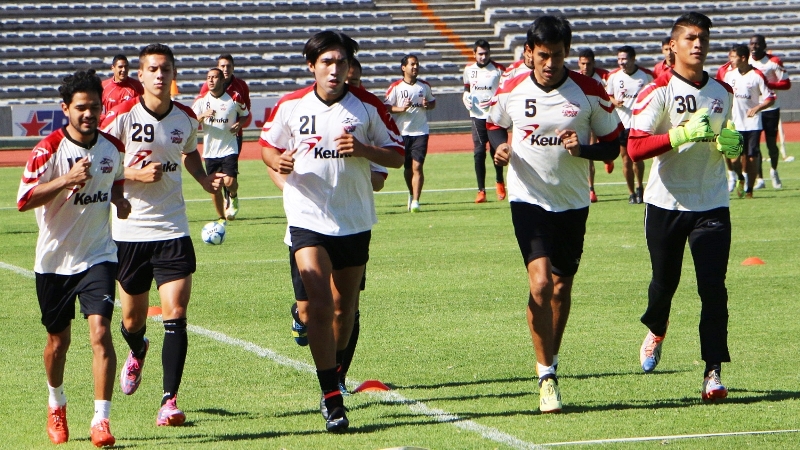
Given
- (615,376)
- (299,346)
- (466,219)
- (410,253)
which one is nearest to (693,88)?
(615,376)

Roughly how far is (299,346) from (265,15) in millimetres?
34493

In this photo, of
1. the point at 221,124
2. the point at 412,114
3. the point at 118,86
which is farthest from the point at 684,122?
the point at 412,114

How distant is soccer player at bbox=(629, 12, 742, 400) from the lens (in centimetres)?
729

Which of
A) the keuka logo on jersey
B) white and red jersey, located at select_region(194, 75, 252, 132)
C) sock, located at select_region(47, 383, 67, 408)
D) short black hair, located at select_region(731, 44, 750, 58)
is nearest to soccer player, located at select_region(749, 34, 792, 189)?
short black hair, located at select_region(731, 44, 750, 58)

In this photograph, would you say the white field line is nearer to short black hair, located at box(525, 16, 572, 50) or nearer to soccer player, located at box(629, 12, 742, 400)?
soccer player, located at box(629, 12, 742, 400)

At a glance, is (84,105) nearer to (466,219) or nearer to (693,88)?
(693,88)

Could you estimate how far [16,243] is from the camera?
1594 cm

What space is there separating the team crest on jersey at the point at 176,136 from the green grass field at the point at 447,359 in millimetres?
1628

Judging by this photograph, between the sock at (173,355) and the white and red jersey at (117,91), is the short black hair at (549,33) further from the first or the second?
the white and red jersey at (117,91)

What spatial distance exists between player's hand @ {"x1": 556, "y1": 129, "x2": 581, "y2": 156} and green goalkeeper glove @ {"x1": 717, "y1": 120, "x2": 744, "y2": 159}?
0.91 m

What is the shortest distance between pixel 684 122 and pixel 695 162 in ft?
0.86

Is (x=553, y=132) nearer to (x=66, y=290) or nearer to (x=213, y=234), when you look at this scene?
(x=66, y=290)

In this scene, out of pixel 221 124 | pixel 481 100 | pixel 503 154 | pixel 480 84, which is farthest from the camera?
pixel 480 84

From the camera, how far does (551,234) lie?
723 cm
